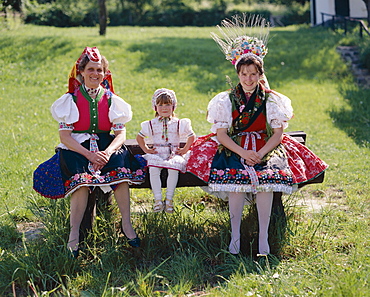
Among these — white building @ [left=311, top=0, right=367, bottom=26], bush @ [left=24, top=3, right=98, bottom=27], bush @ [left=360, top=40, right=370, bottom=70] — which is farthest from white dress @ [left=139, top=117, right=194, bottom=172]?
bush @ [left=24, top=3, right=98, bottom=27]

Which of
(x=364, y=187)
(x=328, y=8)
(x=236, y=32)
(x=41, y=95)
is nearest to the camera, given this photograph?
(x=236, y=32)

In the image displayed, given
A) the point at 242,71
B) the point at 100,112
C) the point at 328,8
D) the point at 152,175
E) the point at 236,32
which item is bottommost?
the point at 152,175

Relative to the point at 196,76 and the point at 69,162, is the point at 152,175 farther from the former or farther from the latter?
the point at 196,76

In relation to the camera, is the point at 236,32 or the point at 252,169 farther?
the point at 236,32

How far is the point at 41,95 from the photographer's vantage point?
9906 millimetres

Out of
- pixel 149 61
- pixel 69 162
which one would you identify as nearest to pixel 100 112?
pixel 69 162

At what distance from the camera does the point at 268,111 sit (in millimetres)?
3977

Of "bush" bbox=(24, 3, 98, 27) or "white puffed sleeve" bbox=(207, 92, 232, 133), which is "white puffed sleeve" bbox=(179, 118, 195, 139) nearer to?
"white puffed sleeve" bbox=(207, 92, 232, 133)

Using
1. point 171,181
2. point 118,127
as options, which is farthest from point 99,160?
point 171,181

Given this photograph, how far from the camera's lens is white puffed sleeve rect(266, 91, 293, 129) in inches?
155

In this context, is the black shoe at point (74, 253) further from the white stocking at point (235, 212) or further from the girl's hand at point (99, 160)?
the white stocking at point (235, 212)

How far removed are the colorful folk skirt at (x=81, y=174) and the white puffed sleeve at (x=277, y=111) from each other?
3.49ft

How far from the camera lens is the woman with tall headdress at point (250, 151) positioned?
365cm

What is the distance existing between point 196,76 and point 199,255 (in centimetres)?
889
